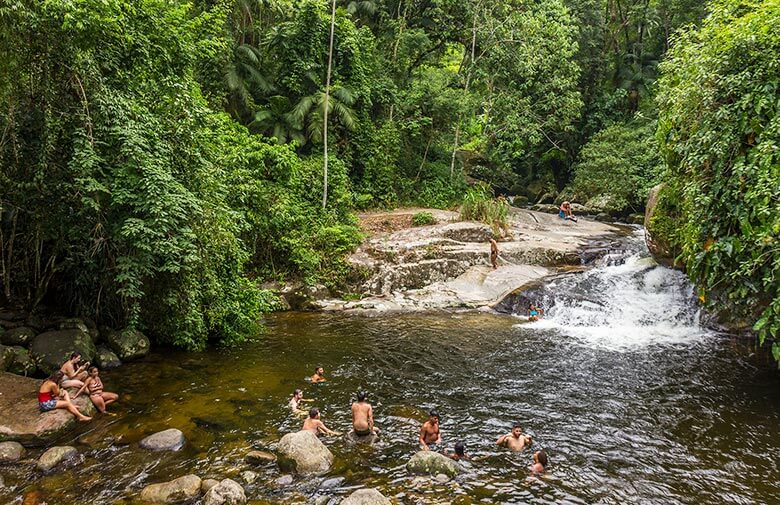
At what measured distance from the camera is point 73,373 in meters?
8.40

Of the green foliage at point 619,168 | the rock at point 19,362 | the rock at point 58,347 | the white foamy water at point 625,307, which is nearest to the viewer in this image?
the rock at point 19,362

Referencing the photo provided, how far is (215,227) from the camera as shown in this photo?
34.2ft

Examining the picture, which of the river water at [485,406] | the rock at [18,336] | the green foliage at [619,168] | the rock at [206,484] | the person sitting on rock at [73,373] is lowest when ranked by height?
the river water at [485,406]

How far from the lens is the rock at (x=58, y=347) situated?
30.3 feet

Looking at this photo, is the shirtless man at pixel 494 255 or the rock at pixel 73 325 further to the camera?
the shirtless man at pixel 494 255

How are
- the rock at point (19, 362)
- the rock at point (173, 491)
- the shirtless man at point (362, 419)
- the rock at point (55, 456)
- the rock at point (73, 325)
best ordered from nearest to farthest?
the rock at point (173, 491) < the rock at point (55, 456) < the shirtless man at point (362, 419) < the rock at point (19, 362) < the rock at point (73, 325)

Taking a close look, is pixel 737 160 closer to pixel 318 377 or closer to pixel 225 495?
pixel 318 377

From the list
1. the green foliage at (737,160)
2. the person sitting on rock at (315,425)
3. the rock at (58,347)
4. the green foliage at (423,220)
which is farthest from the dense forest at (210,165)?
the person sitting on rock at (315,425)

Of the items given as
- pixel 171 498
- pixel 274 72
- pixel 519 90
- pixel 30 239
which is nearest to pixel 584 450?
pixel 171 498

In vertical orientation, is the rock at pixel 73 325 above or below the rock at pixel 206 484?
above

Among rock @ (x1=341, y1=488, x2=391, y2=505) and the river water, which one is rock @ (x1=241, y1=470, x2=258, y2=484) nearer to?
the river water

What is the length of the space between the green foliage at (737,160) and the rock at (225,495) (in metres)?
8.31

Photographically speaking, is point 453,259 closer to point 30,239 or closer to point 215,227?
point 215,227

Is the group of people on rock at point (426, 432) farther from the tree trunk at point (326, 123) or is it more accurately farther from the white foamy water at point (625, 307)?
the tree trunk at point (326, 123)
